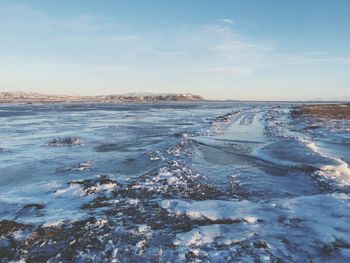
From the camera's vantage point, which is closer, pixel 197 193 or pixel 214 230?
pixel 214 230

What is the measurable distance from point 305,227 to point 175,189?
14.0 ft

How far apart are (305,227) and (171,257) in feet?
10.6

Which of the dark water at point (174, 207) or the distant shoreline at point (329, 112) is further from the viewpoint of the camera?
the distant shoreline at point (329, 112)

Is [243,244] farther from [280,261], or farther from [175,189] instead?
[175,189]

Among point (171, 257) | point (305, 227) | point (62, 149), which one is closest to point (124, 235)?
point (171, 257)

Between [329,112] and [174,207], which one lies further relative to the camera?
[329,112]

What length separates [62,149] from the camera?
19.0 meters

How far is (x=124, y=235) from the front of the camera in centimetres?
759

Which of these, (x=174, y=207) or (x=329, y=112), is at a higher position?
(x=329, y=112)

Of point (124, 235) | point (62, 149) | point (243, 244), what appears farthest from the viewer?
point (62, 149)

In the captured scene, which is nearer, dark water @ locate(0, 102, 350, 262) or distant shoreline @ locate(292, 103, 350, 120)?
dark water @ locate(0, 102, 350, 262)

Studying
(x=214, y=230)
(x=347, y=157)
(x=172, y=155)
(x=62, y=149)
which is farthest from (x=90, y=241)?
(x=347, y=157)

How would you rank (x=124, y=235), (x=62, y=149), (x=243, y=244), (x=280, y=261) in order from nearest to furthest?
1. (x=280, y=261)
2. (x=243, y=244)
3. (x=124, y=235)
4. (x=62, y=149)

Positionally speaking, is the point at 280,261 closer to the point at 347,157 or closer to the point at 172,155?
the point at 172,155
